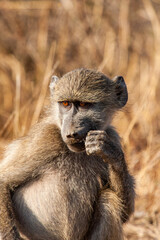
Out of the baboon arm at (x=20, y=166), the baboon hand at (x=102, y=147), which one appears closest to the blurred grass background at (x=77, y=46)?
the baboon arm at (x=20, y=166)

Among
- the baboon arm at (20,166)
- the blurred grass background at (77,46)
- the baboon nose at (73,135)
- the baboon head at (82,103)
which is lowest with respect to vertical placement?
the baboon arm at (20,166)

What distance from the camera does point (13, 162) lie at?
3301mm

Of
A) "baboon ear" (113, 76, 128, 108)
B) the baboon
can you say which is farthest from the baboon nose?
"baboon ear" (113, 76, 128, 108)

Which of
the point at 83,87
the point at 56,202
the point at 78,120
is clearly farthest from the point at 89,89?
the point at 56,202

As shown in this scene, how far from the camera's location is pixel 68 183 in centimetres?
327

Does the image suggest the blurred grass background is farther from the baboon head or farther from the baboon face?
the baboon face

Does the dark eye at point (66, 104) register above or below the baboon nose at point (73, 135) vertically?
above

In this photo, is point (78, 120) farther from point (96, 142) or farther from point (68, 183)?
point (68, 183)

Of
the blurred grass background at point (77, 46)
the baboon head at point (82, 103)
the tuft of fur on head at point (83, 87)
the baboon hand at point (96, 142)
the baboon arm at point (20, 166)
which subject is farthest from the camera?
the blurred grass background at point (77, 46)

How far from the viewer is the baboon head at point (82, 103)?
2.97 metres

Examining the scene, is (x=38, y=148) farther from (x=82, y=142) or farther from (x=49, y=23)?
(x=49, y=23)

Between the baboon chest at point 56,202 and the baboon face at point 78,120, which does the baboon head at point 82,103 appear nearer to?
the baboon face at point 78,120

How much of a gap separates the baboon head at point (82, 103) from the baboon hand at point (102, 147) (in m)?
0.10

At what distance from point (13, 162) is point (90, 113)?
28.3 inches
